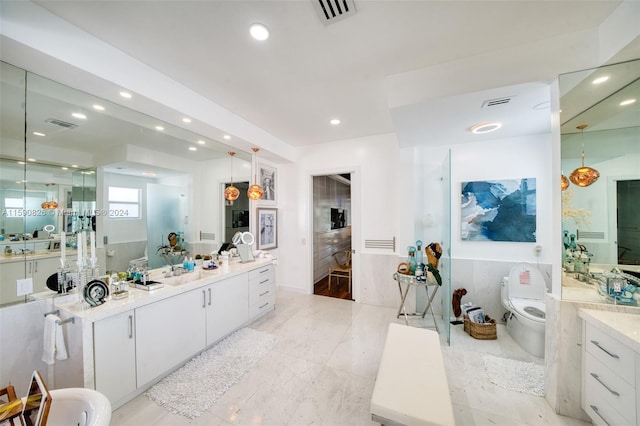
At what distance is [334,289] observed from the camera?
4.58m

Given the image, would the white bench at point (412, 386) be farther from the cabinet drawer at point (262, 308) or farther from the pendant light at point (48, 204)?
the pendant light at point (48, 204)

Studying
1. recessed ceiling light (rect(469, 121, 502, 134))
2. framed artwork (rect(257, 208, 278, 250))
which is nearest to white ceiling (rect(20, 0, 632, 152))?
recessed ceiling light (rect(469, 121, 502, 134))

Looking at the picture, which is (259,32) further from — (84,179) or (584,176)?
(584,176)

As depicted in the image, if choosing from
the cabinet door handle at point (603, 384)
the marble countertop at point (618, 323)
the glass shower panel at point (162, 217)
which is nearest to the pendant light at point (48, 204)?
the glass shower panel at point (162, 217)

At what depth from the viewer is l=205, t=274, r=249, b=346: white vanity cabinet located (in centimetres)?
248

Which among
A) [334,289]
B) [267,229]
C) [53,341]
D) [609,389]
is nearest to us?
[609,389]

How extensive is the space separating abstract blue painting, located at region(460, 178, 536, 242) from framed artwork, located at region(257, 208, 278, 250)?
3251 millimetres

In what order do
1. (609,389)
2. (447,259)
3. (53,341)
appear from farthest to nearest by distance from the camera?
1. (447,259)
2. (53,341)
3. (609,389)

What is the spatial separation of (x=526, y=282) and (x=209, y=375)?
3.80m

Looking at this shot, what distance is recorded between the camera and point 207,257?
3.12m

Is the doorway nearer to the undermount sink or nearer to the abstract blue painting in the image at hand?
the abstract blue painting

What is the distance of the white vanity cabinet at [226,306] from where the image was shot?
2.48 metres

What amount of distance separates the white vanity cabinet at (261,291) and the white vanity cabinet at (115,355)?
4.51 ft

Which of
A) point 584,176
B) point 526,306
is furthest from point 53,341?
point 526,306
